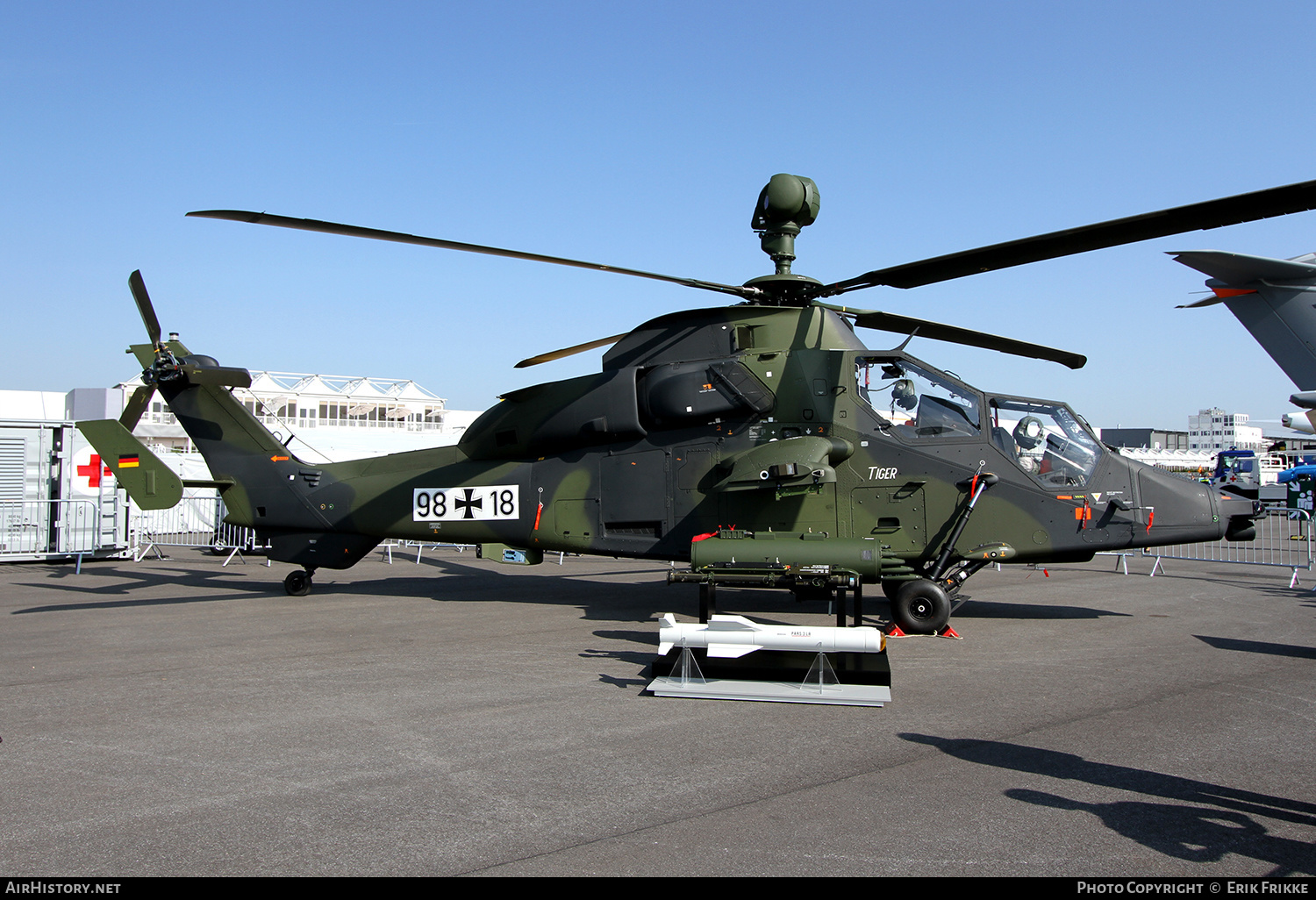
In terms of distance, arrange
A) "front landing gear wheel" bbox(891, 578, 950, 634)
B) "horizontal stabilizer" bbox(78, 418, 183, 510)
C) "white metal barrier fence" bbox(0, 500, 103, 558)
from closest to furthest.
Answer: "front landing gear wheel" bbox(891, 578, 950, 634)
"horizontal stabilizer" bbox(78, 418, 183, 510)
"white metal barrier fence" bbox(0, 500, 103, 558)

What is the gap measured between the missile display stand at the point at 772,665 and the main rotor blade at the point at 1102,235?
4178 mm

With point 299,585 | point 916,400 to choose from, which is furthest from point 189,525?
point 916,400

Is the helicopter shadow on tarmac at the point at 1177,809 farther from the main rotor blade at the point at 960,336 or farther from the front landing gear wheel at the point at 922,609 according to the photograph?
the main rotor blade at the point at 960,336

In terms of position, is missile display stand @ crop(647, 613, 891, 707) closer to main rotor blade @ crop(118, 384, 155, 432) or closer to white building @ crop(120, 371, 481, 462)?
main rotor blade @ crop(118, 384, 155, 432)

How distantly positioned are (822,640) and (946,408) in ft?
15.7

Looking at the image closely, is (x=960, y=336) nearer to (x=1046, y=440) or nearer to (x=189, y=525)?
(x=1046, y=440)

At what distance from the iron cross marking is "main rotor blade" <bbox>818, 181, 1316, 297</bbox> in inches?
236

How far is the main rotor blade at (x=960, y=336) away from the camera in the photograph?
37.1 feet

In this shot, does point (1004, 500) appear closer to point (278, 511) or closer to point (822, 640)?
point (822, 640)

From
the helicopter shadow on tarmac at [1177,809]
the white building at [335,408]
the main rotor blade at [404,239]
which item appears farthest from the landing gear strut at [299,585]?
the white building at [335,408]

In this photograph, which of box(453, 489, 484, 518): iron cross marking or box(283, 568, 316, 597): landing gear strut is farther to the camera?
box(283, 568, 316, 597): landing gear strut

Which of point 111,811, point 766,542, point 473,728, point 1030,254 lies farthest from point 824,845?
point 1030,254

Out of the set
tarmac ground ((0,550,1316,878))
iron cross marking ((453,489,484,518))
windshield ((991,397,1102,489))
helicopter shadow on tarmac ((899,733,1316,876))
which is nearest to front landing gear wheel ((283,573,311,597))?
tarmac ground ((0,550,1316,878))

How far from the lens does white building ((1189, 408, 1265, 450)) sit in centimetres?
14200
